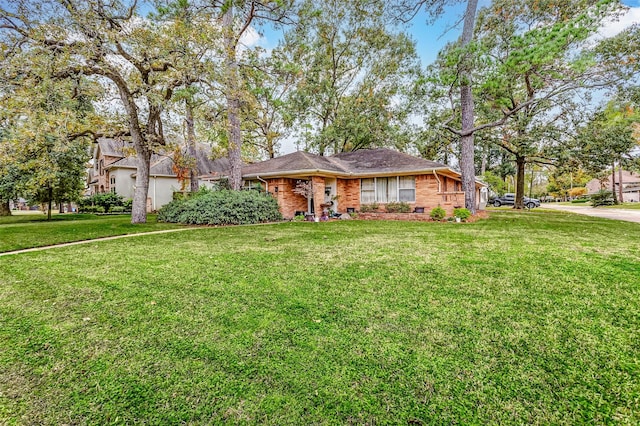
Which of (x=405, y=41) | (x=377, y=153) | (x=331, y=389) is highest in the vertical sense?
(x=405, y=41)

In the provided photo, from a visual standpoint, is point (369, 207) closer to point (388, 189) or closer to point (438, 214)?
point (388, 189)

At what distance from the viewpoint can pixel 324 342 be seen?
273cm

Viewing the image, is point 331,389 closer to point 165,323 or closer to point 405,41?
point 165,323

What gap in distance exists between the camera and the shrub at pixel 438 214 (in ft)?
42.6

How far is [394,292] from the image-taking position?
3879 mm

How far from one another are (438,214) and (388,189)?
10.3ft

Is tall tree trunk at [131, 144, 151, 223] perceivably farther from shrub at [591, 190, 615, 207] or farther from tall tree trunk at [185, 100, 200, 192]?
shrub at [591, 190, 615, 207]

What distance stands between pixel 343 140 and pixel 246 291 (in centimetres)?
1985

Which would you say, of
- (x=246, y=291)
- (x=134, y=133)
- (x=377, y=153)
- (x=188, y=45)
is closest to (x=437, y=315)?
(x=246, y=291)

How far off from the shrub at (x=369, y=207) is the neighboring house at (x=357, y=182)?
0.25 meters

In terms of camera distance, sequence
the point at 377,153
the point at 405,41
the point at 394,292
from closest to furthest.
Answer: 1. the point at 394,292
2. the point at 377,153
3. the point at 405,41

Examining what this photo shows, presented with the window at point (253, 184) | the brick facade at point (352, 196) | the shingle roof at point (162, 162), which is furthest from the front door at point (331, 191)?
the shingle roof at point (162, 162)

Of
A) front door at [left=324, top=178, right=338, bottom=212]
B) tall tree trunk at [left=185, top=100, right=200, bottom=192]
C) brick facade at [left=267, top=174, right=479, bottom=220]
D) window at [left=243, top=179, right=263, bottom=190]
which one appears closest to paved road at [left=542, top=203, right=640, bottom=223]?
brick facade at [left=267, top=174, right=479, bottom=220]

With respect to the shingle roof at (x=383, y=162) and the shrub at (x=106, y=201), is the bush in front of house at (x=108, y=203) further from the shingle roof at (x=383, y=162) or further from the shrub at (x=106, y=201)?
the shingle roof at (x=383, y=162)
